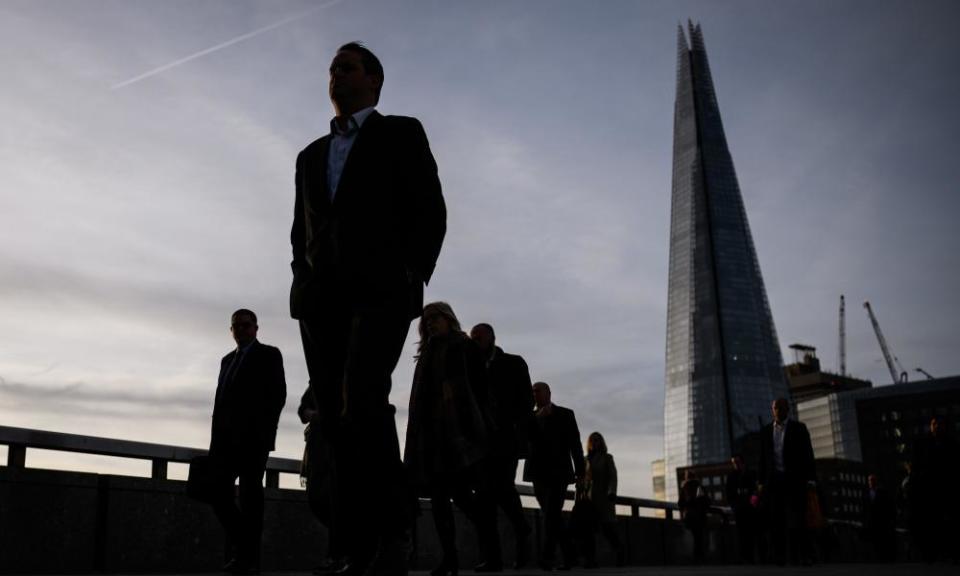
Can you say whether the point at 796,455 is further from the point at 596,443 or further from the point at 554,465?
the point at 554,465

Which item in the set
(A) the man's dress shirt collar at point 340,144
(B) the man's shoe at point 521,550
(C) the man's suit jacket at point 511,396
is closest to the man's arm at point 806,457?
(B) the man's shoe at point 521,550

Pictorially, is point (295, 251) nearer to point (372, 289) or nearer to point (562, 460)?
point (372, 289)

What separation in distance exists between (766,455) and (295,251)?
32.7 ft

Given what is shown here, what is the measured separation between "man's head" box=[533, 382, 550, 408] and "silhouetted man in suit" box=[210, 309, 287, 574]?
377 cm

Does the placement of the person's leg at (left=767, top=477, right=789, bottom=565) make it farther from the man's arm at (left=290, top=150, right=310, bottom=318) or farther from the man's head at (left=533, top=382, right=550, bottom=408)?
the man's arm at (left=290, top=150, right=310, bottom=318)

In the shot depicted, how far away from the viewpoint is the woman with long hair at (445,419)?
7.02m

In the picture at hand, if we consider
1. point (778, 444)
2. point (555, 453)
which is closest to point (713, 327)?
point (778, 444)

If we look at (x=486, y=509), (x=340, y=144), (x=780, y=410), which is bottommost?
(x=486, y=509)

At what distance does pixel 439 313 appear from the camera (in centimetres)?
734

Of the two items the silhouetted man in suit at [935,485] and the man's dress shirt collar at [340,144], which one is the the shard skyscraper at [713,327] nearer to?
the silhouetted man in suit at [935,485]

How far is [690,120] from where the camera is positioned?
197500 millimetres

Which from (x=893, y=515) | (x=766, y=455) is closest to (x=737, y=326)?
(x=893, y=515)

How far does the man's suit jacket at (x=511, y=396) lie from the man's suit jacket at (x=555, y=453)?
1340 mm

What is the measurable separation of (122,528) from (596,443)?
7.10 metres
